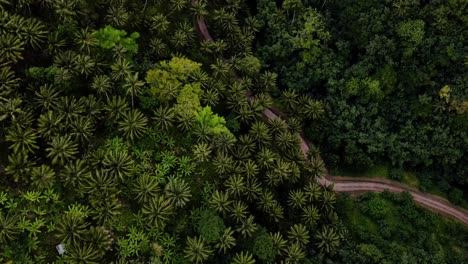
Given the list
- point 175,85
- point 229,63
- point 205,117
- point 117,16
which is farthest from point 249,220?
point 117,16

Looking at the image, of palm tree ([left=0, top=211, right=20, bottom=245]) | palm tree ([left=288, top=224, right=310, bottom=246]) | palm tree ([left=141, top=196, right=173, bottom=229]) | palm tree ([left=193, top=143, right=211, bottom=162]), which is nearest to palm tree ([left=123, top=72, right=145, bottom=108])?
palm tree ([left=193, top=143, right=211, bottom=162])

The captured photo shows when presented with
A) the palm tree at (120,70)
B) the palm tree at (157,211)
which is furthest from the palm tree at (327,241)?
the palm tree at (120,70)

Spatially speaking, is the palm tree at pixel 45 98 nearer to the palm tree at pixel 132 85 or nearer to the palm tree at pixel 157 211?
the palm tree at pixel 132 85

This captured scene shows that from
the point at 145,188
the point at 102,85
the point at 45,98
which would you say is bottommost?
the point at 145,188

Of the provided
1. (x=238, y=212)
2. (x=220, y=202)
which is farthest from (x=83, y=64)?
(x=238, y=212)

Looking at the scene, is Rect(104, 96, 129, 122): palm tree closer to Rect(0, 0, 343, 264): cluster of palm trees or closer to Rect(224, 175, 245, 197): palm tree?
Rect(0, 0, 343, 264): cluster of palm trees

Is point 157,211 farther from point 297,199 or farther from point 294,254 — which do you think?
point 297,199

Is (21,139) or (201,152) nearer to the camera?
(21,139)

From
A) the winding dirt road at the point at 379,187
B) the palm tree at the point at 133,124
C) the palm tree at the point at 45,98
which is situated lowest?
the winding dirt road at the point at 379,187
